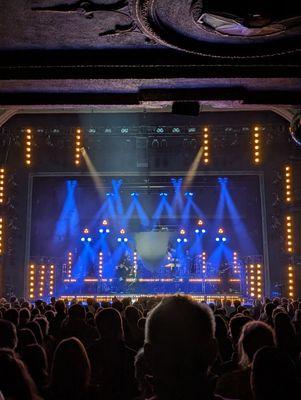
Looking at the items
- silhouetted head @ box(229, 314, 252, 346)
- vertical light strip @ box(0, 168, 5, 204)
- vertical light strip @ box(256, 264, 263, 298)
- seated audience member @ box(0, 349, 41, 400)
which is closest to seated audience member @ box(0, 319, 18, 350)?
seated audience member @ box(0, 349, 41, 400)

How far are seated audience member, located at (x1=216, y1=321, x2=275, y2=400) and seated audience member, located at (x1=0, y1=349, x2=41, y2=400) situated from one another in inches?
58.3

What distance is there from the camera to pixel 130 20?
603 cm

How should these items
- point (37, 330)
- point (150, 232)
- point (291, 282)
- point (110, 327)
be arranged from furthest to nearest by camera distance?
point (150, 232)
point (291, 282)
point (37, 330)
point (110, 327)

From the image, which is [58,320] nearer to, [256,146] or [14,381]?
[14,381]

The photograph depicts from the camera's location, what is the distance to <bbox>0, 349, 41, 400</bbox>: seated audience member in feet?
9.66

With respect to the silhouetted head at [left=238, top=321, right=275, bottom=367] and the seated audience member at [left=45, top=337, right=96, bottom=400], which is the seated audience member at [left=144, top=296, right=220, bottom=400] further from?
the silhouetted head at [left=238, top=321, right=275, bottom=367]

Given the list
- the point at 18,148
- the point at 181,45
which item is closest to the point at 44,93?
the point at 181,45

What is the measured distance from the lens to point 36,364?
399 cm

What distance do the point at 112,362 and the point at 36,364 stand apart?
104 centimetres

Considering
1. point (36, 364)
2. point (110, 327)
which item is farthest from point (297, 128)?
point (36, 364)

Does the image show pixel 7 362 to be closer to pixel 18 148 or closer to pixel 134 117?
pixel 134 117

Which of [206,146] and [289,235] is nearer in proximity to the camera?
[289,235]

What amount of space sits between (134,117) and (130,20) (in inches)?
574

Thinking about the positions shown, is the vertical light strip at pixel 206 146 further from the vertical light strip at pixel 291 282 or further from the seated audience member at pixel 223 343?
the seated audience member at pixel 223 343
